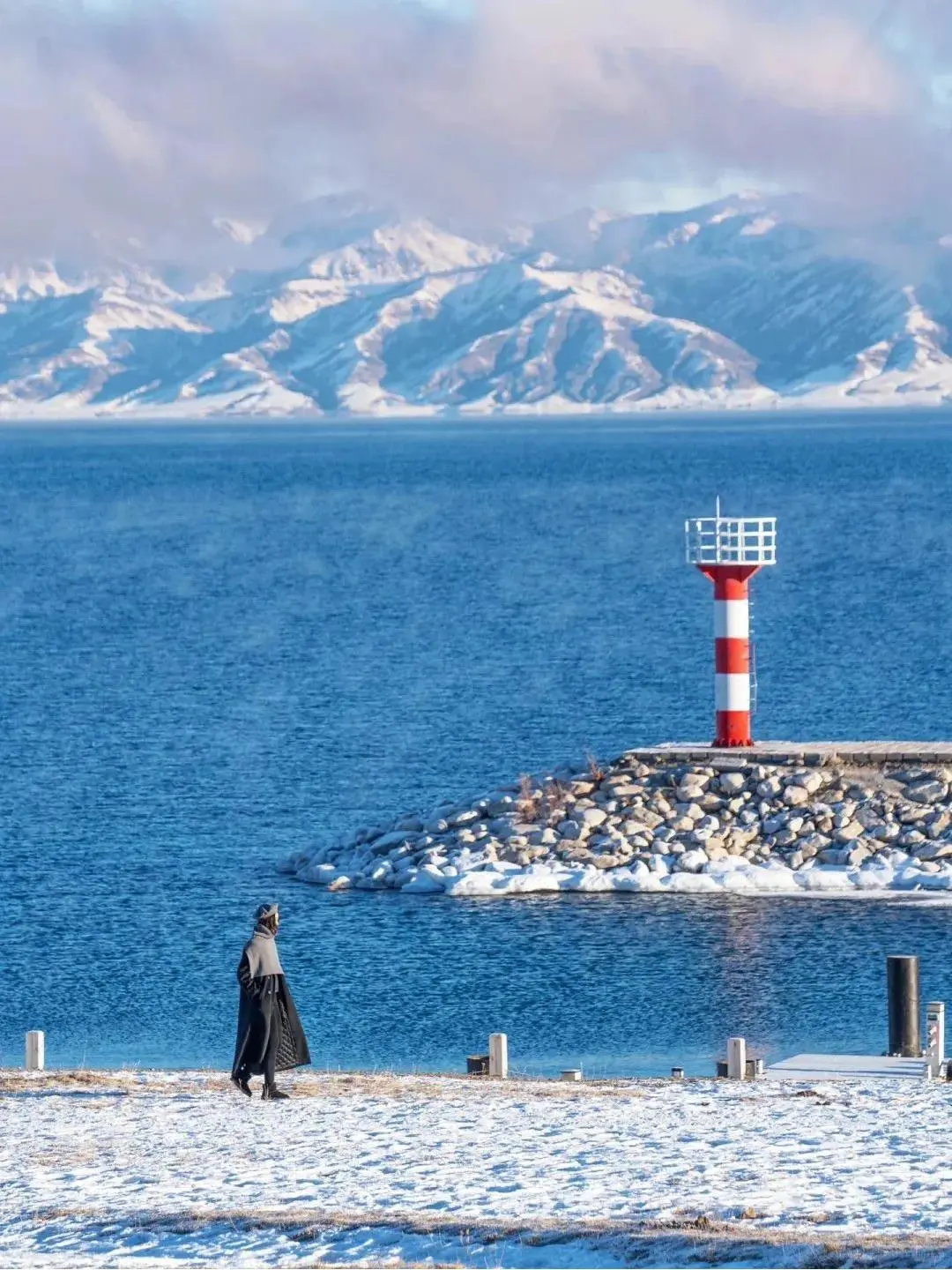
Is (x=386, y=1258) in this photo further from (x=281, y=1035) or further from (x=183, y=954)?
(x=183, y=954)

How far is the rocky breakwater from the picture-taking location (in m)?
34.2

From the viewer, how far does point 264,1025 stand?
1872 centimetres

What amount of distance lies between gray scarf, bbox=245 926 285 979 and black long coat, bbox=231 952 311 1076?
0.03m

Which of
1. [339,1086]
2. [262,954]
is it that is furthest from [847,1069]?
[262,954]

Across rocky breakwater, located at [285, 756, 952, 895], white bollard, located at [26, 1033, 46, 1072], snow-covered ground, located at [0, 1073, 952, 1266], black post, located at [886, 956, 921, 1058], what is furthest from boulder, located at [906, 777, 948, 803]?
white bollard, located at [26, 1033, 46, 1072]

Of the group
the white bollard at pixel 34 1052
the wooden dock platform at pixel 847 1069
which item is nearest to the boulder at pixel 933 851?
the wooden dock platform at pixel 847 1069

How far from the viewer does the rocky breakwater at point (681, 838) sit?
34.2 m

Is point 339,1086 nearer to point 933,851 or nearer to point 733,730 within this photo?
point 933,851

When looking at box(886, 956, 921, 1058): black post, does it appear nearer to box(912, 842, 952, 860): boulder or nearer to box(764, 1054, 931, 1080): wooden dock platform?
box(764, 1054, 931, 1080): wooden dock platform

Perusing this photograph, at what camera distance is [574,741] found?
1989 inches

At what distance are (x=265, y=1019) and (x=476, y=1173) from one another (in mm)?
3191

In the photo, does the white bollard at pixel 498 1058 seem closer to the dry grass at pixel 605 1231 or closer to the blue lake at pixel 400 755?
the blue lake at pixel 400 755

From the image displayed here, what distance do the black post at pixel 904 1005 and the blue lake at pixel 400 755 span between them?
10.9 feet

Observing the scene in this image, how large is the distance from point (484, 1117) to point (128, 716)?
39.1 meters
